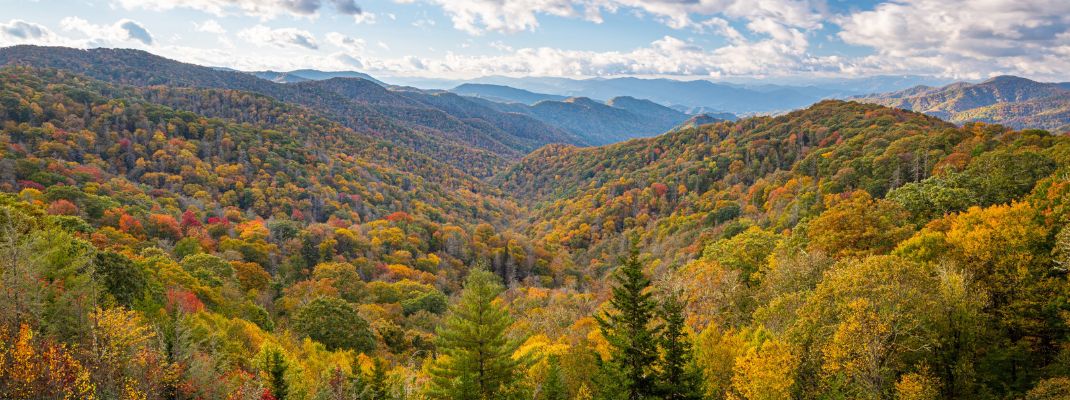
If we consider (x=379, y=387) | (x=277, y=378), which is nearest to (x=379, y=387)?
(x=379, y=387)

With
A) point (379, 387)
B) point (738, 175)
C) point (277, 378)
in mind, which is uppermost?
point (277, 378)

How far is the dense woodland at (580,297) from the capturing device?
24.1 meters

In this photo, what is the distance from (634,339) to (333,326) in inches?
1184

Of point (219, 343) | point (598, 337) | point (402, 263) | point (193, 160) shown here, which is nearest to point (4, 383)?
point (219, 343)

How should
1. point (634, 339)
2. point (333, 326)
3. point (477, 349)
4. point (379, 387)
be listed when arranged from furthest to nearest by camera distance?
point (333, 326)
point (379, 387)
point (477, 349)
point (634, 339)

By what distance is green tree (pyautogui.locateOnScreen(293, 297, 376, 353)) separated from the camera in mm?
44938

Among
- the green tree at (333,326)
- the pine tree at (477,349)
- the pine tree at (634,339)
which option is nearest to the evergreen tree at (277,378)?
the pine tree at (477,349)

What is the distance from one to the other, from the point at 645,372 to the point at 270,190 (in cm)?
12477

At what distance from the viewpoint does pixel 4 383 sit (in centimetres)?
2008

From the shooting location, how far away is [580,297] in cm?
6862

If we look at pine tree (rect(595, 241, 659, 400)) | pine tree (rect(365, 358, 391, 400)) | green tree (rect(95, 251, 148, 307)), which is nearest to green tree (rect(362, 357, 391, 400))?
pine tree (rect(365, 358, 391, 400))

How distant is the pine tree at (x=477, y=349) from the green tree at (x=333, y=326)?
22.7 metres

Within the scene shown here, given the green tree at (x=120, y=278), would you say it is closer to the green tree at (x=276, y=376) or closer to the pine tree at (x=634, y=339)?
the green tree at (x=276, y=376)

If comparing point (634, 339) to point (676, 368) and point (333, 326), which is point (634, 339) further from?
point (333, 326)
